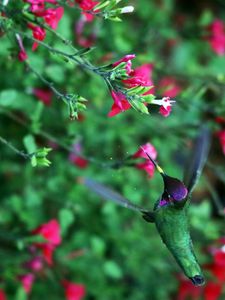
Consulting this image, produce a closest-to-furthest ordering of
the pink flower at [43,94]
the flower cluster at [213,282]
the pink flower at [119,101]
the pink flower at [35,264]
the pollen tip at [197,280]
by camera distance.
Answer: the pollen tip at [197,280] → the pink flower at [119,101] → the pink flower at [35,264] → the pink flower at [43,94] → the flower cluster at [213,282]

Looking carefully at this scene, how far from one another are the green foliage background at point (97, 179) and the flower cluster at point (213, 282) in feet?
0.22

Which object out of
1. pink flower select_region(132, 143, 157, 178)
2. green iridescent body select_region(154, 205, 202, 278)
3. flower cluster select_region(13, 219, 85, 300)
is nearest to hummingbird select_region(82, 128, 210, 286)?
green iridescent body select_region(154, 205, 202, 278)

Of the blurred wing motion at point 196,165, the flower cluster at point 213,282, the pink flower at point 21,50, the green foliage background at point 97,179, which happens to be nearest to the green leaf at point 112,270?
the green foliage background at point 97,179

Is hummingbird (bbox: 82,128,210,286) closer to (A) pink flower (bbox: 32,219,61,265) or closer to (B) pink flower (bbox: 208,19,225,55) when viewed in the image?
(A) pink flower (bbox: 32,219,61,265)

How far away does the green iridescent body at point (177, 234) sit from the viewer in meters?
1.43

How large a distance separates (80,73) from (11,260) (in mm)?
897

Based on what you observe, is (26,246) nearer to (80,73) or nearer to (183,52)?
(80,73)

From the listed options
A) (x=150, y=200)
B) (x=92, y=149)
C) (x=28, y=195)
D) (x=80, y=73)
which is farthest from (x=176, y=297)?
(x=80, y=73)

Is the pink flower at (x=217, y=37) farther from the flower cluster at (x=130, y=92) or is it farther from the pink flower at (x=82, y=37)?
the flower cluster at (x=130, y=92)

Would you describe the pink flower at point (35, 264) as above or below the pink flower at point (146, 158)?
below

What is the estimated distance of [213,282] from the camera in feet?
10.4

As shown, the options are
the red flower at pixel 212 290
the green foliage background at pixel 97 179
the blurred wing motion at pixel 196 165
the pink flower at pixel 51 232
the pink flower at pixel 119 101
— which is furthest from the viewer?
the red flower at pixel 212 290

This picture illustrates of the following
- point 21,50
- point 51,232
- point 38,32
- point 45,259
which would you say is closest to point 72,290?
point 45,259

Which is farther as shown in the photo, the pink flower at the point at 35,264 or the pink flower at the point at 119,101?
the pink flower at the point at 35,264
